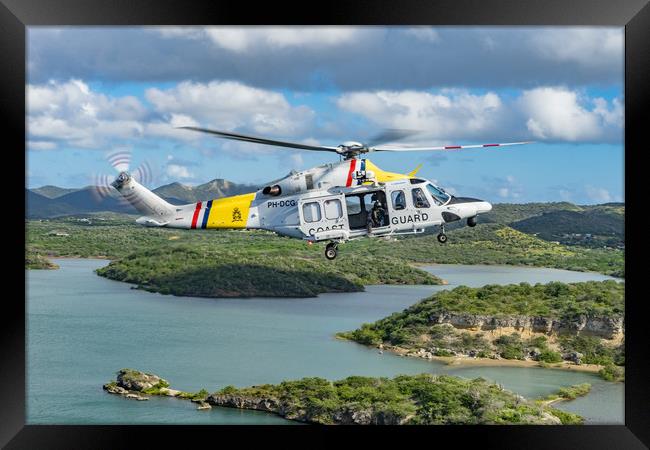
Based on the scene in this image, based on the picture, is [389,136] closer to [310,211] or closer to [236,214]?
[310,211]

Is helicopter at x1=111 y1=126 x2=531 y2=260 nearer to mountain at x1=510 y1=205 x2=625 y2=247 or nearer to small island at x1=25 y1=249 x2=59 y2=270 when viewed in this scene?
mountain at x1=510 y1=205 x2=625 y2=247

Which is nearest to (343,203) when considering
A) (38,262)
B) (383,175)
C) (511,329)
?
(383,175)

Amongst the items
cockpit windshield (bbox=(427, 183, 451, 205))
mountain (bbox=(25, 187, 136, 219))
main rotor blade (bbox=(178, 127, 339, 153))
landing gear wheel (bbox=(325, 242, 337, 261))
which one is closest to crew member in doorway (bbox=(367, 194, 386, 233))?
landing gear wheel (bbox=(325, 242, 337, 261))

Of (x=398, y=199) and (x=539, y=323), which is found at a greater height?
(x=398, y=199)

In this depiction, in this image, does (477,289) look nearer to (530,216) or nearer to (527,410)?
(530,216)

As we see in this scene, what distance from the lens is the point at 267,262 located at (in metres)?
35.2

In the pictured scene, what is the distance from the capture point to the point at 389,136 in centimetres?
942

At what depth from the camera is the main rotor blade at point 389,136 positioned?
9.37 m

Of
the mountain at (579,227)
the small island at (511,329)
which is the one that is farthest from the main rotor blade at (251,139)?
the mountain at (579,227)

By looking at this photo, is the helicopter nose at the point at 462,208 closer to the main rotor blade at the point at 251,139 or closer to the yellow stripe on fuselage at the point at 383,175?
the yellow stripe on fuselage at the point at 383,175

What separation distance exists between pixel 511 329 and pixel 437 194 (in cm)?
1924

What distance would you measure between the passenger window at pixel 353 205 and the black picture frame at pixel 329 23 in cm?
278
